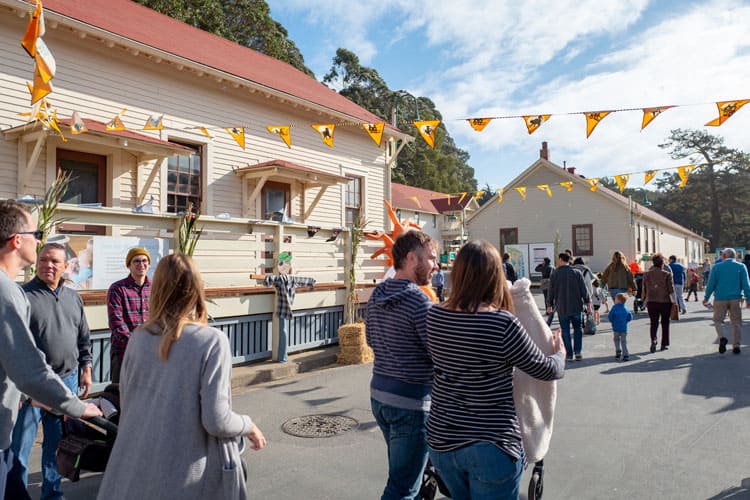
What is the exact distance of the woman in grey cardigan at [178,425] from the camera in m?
2.12

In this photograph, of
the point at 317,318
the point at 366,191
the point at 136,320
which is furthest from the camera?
the point at 366,191

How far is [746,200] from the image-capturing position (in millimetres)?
60250

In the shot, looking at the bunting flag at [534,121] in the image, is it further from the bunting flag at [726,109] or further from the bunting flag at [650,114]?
the bunting flag at [726,109]

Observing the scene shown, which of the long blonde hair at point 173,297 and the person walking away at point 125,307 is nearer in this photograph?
the long blonde hair at point 173,297

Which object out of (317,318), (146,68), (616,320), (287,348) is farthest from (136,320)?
(146,68)

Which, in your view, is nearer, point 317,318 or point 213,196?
point 317,318

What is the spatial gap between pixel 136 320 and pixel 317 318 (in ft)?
17.2

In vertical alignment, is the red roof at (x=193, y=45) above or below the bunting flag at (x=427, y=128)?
above

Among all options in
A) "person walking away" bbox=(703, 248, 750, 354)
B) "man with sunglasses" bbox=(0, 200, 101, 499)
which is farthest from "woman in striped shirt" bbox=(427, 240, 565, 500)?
"person walking away" bbox=(703, 248, 750, 354)

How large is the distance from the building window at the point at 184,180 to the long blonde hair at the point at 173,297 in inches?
405

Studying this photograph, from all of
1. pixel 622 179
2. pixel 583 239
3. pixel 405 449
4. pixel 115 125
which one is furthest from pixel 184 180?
pixel 583 239

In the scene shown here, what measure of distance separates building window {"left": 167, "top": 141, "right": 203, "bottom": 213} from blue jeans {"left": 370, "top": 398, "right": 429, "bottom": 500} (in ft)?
34.1

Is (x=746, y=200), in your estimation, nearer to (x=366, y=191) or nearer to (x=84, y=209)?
(x=366, y=191)

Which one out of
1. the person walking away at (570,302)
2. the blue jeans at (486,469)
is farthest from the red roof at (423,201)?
the blue jeans at (486,469)
